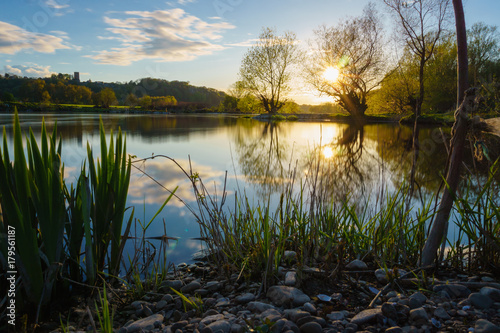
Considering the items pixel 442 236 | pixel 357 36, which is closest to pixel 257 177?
pixel 442 236

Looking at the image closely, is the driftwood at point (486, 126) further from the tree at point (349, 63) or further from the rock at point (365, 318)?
the tree at point (349, 63)

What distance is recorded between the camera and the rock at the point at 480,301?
4.72 ft

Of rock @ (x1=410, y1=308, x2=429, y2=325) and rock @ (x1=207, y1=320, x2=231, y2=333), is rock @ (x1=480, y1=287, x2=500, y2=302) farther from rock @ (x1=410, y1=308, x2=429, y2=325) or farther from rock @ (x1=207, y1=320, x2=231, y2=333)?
rock @ (x1=207, y1=320, x2=231, y2=333)

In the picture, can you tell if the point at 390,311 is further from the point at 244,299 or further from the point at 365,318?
the point at 244,299

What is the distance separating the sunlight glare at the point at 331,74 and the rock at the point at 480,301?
24.8 meters

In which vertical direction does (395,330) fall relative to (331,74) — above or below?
below

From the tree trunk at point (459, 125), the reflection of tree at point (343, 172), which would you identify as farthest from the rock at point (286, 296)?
the reflection of tree at point (343, 172)

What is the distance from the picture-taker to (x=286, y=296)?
161 centimetres

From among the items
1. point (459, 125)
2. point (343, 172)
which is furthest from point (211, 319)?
point (343, 172)

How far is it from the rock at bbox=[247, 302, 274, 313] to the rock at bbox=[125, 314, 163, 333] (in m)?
0.45

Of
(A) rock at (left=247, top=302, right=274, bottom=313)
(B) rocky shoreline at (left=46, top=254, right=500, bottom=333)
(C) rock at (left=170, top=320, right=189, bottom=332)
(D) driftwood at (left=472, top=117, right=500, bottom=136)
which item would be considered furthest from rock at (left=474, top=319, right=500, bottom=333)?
(C) rock at (left=170, top=320, right=189, bottom=332)

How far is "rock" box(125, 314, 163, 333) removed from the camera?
1451mm

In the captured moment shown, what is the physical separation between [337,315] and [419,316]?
0.35m

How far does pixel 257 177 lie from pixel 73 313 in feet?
11.8
